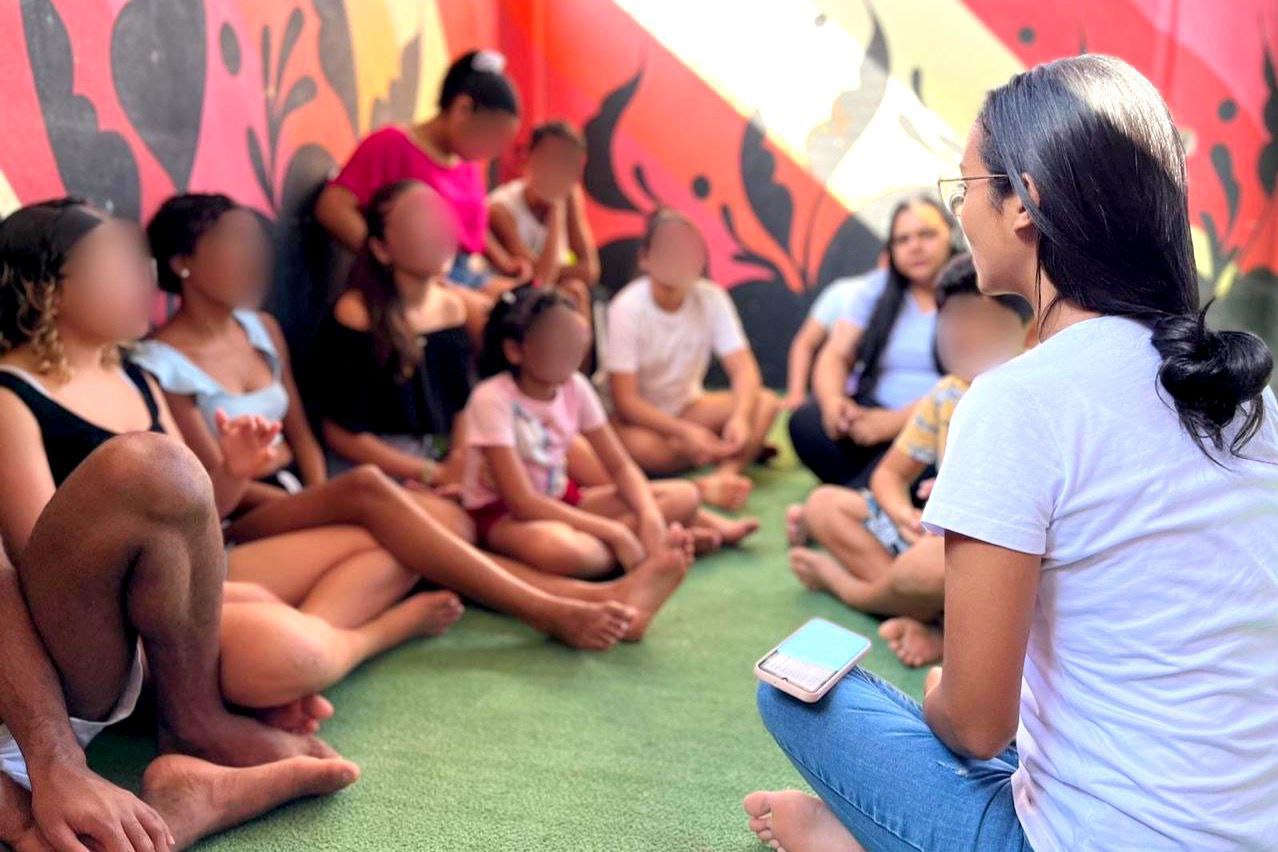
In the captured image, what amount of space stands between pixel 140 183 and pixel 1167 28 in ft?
12.0

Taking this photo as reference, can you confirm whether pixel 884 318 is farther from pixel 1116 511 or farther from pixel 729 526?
pixel 1116 511

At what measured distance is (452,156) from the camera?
2939 mm

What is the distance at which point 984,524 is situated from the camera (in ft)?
2.81

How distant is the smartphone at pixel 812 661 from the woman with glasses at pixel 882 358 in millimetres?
1330

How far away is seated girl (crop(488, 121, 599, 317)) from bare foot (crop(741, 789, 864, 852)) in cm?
215

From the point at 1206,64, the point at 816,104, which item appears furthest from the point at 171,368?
the point at 1206,64

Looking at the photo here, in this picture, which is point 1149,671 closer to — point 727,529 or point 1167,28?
point 727,529

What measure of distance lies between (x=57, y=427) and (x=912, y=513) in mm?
1472

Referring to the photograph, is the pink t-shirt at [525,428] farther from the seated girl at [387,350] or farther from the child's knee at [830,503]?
the child's knee at [830,503]

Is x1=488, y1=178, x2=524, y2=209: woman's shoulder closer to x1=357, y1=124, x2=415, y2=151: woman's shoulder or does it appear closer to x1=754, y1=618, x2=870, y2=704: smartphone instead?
x1=357, y1=124, x2=415, y2=151: woman's shoulder

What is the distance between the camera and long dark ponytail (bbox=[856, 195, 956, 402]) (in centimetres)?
267

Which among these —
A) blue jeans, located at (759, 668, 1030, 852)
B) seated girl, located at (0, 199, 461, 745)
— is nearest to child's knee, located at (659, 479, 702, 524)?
seated girl, located at (0, 199, 461, 745)

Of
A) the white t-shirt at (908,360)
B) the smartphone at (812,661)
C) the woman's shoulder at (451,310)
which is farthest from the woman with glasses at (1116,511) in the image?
the woman's shoulder at (451,310)

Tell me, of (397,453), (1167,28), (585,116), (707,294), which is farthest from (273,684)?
(1167,28)
